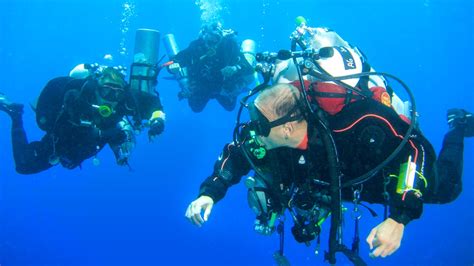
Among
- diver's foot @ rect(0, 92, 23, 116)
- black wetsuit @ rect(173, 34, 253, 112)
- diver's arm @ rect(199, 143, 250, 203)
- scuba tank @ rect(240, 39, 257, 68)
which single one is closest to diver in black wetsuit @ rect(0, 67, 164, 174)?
diver's foot @ rect(0, 92, 23, 116)

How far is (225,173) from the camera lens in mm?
3695

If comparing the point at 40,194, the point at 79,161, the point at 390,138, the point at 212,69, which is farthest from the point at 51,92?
the point at 40,194

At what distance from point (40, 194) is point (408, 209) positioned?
34.9 metres

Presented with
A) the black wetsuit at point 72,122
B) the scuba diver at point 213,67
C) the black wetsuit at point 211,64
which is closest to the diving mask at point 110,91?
the black wetsuit at point 72,122

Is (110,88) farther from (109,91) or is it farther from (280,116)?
(280,116)

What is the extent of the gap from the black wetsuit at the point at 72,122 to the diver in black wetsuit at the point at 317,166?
2.97 metres

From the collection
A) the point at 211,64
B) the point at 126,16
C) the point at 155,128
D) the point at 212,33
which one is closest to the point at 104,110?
the point at 155,128

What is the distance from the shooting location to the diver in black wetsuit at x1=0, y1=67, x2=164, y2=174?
5551 millimetres

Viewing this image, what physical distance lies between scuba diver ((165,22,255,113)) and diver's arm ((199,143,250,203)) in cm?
531

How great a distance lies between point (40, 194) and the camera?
31.2 m

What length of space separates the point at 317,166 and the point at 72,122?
14.8 feet

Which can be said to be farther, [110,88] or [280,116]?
[110,88]

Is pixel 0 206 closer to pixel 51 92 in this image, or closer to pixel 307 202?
pixel 51 92

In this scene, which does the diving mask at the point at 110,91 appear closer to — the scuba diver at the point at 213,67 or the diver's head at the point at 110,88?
the diver's head at the point at 110,88
